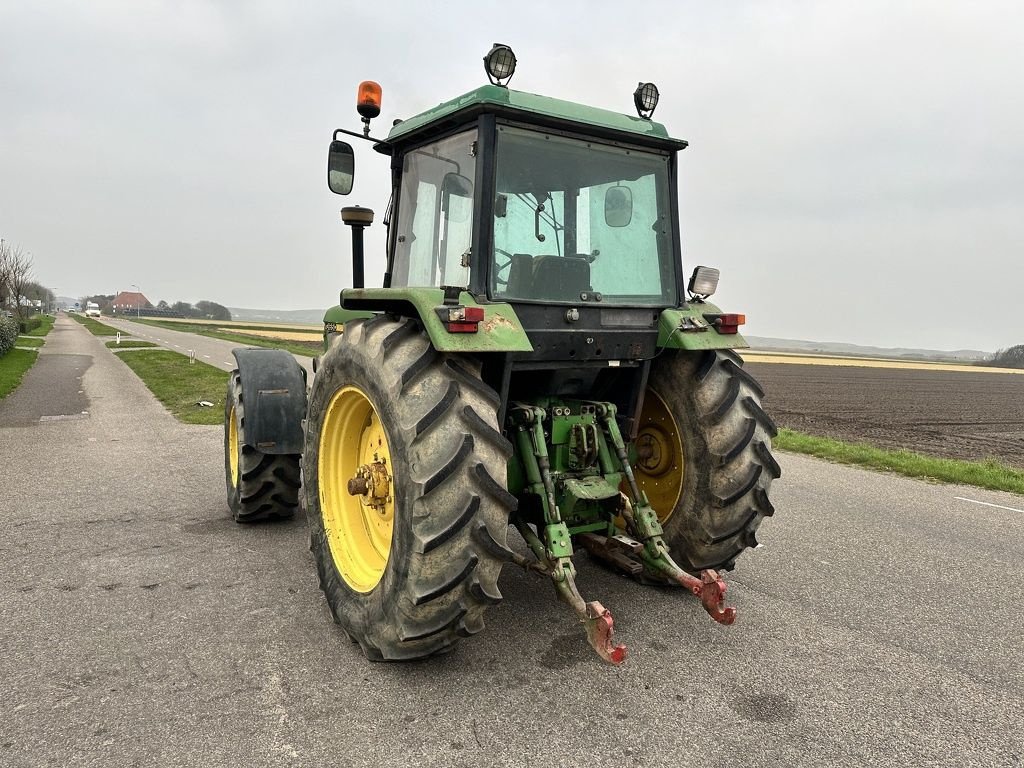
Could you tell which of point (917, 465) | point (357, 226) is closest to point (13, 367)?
point (357, 226)

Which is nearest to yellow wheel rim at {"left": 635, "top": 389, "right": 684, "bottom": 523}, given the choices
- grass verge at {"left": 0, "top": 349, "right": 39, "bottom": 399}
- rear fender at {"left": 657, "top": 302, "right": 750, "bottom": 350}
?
rear fender at {"left": 657, "top": 302, "right": 750, "bottom": 350}

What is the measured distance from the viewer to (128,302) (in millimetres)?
Result: 139750

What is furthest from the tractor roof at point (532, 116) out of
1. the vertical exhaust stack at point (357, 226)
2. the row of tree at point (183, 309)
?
the row of tree at point (183, 309)

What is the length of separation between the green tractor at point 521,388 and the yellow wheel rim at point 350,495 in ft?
0.04

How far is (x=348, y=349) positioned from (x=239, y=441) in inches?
82.8

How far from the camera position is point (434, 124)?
3.51 m

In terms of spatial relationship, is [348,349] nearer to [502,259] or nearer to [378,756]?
[502,259]

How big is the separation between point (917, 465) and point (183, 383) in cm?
1438

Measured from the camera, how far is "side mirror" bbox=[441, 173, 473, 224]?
339 cm

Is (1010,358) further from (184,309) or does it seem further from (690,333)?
(184,309)

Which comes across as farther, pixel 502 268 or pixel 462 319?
pixel 502 268

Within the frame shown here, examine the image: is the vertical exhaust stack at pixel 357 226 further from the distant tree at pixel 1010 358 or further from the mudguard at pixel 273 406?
the distant tree at pixel 1010 358

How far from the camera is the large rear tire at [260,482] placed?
4.84m

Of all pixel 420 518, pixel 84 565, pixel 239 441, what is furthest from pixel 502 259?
pixel 84 565
